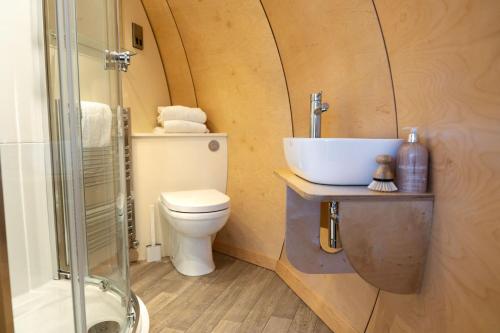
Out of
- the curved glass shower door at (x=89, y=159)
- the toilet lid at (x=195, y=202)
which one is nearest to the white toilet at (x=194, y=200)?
the toilet lid at (x=195, y=202)

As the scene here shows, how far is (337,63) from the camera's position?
51.3 inches

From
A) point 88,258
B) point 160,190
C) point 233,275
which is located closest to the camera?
point 88,258

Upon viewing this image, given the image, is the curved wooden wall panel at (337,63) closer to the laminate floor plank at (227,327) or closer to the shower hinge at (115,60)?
the shower hinge at (115,60)

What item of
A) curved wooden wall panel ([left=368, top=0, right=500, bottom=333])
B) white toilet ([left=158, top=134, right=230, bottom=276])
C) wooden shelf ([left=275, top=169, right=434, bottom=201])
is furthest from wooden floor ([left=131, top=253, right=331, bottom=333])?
wooden shelf ([left=275, top=169, right=434, bottom=201])

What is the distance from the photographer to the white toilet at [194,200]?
1689mm

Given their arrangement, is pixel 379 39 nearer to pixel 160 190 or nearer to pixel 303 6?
pixel 303 6

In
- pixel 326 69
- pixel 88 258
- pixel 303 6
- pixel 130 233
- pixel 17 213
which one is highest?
pixel 303 6

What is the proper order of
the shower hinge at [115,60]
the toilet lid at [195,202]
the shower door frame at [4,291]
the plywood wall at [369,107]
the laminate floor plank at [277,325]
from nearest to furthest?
the shower door frame at [4,291], the plywood wall at [369,107], the shower hinge at [115,60], the laminate floor plank at [277,325], the toilet lid at [195,202]

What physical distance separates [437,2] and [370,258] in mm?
742

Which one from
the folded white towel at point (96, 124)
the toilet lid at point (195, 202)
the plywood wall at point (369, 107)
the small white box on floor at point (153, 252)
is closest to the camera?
the plywood wall at point (369, 107)

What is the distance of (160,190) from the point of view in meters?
2.04

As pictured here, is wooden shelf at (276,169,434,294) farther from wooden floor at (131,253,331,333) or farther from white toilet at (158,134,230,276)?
white toilet at (158,134,230,276)

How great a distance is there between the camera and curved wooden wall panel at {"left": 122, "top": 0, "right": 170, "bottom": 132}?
205 centimetres

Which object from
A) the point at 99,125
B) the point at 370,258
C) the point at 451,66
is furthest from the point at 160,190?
the point at 451,66
